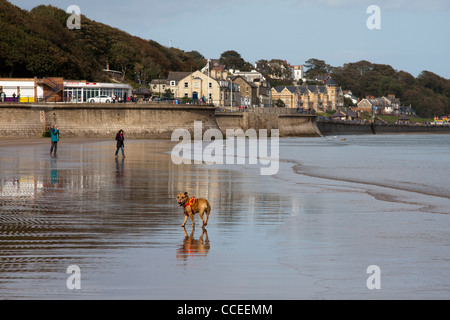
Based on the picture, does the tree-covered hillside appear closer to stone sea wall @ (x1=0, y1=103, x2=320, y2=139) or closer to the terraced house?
stone sea wall @ (x1=0, y1=103, x2=320, y2=139)

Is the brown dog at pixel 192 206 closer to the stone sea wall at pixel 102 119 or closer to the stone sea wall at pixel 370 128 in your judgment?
the stone sea wall at pixel 102 119

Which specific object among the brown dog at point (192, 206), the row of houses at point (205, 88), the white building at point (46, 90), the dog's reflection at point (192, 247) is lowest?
the dog's reflection at point (192, 247)

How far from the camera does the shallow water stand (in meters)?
7.35

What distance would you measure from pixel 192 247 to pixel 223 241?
724 millimetres

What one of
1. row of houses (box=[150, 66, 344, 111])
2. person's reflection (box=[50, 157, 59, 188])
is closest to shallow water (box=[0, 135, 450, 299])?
person's reflection (box=[50, 157, 59, 188])

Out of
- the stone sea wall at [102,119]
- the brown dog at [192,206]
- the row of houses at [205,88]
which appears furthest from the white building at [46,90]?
the brown dog at [192,206]

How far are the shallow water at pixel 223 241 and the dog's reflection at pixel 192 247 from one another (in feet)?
0.06

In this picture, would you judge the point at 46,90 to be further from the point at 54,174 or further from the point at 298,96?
the point at 298,96

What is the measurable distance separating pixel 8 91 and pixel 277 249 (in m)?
64.7

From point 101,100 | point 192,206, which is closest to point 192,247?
point 192,206

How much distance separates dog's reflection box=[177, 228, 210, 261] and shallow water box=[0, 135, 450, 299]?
0.02m

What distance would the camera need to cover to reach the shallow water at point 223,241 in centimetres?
735
